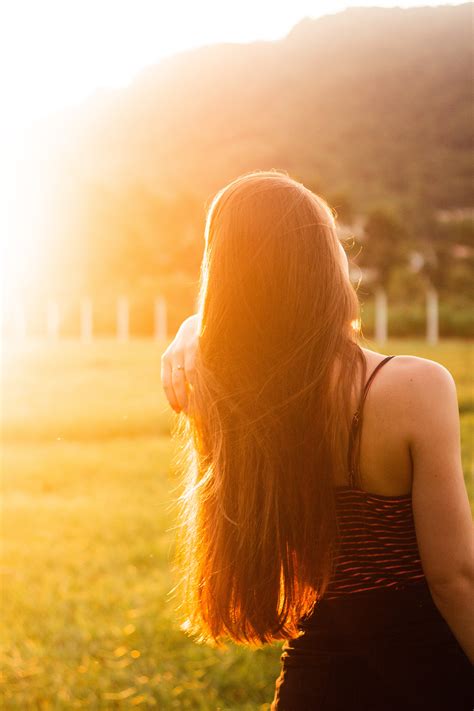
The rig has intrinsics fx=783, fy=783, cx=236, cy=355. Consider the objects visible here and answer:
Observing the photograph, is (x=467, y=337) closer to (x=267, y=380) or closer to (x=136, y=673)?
(x=136, y=673)

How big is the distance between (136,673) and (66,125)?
45116mm

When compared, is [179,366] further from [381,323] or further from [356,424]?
[381,323]

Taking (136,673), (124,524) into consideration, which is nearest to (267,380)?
(136,673)

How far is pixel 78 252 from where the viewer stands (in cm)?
3819

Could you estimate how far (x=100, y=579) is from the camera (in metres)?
→ 5.33

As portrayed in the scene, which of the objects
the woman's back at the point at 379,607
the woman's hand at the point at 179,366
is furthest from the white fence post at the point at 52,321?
the woman's back at the point at 379,607

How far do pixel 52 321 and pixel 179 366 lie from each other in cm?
2858

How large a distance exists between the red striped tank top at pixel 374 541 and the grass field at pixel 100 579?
118cm

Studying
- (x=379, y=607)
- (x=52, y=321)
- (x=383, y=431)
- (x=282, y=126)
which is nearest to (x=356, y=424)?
(x=383, y=431)

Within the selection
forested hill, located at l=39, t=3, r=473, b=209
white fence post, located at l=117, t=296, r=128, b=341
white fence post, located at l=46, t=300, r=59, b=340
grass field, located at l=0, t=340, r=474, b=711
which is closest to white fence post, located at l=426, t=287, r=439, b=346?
white fence post, located at l=117, t=296, r=128, b=341

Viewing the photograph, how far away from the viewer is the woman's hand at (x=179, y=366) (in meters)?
1.92

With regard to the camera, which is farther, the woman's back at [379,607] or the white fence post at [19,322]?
the white fence post at [19,322]

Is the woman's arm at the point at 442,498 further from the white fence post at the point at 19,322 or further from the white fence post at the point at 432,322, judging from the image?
the white fence post at the point at 19,322

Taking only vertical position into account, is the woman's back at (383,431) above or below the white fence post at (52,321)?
above
